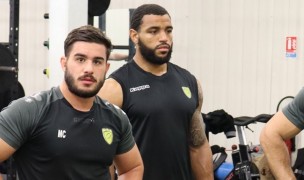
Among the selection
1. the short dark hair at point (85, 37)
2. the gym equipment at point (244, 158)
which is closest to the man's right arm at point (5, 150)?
the short dark hair at point (85, 37)

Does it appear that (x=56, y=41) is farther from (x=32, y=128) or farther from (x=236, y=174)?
(x=236, y=174)

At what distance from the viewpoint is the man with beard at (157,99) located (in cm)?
267

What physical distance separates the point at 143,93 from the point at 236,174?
2220mm

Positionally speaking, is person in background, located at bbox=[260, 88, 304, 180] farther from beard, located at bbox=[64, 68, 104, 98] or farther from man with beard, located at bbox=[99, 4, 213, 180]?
beard, located at bbox=[64, 68, 104, 98]

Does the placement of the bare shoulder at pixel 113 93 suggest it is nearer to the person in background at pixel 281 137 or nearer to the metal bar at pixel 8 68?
the person in background at pixel 281 137

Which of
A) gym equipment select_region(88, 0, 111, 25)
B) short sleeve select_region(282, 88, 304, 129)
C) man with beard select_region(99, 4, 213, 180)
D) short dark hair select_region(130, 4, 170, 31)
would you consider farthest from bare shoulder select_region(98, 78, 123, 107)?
gym equipment select_region(88, 0, 111, 25)

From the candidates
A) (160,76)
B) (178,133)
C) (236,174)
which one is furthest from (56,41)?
(236,174)

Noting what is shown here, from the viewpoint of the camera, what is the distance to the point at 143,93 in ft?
8.86

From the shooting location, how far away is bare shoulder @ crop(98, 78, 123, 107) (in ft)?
8.66

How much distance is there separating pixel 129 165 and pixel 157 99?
48 centimetres

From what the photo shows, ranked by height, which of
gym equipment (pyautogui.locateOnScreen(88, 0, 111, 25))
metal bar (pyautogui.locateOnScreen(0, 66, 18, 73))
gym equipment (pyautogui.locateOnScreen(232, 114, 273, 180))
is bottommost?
gym equipment (pyautogui.locateOnScreen(232, 114, 273, 180))

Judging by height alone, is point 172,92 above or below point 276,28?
below

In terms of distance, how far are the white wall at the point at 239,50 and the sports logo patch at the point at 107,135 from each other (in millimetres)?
3943

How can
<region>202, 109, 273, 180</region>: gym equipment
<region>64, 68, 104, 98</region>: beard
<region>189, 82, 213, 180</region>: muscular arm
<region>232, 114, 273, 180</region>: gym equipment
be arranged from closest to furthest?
<region>64, 68, 104, 98</region>: beard < <region>189, 82, 213, 180</region>: muscular arm < <region>202, 109, 273, 180</region>: gym equipment < <region>232, 114, 273, 180</region>: gym equipment
